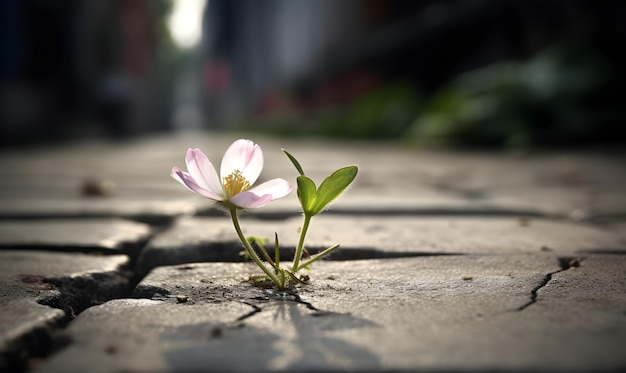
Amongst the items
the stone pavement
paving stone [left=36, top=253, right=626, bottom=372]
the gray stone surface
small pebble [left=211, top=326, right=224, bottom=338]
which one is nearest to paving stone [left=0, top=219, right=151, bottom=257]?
the stone pavement

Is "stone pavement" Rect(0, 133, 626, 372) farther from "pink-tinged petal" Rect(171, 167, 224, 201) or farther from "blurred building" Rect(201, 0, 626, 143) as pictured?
"blurred building" Rect(201, 0, 626, 143)

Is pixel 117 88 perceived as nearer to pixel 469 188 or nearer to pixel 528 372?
pixel 469 188

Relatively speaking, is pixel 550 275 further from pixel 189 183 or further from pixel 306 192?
pixel 189 183

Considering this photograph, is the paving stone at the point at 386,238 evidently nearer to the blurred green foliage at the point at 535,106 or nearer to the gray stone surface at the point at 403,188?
the gray stone surface at the point at 403,188

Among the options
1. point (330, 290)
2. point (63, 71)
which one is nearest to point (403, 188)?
point (330, 290)

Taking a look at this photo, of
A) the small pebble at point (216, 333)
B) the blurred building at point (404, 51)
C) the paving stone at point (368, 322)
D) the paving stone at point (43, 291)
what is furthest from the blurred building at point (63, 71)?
the small pebble at point (216, 333)

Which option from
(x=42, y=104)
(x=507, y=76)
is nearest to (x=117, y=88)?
(x=42, y=104)

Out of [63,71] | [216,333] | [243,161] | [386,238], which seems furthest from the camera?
[63,71]
